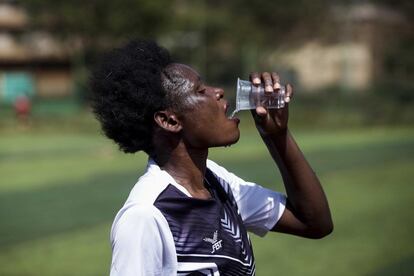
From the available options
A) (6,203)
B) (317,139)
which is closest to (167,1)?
(317,139)

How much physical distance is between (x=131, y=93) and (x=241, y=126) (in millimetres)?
21006

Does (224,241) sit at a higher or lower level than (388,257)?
higher

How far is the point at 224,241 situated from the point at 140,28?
37.6 meters

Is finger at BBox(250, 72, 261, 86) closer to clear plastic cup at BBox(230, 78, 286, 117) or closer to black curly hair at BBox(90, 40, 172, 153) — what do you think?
clear plastic cup at BBox(230, 78, 286, 117)

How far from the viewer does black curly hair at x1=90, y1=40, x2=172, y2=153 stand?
2.66 meters

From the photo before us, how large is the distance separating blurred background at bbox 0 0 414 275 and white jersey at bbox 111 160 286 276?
649 millimetres

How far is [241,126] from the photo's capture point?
23.6 meters

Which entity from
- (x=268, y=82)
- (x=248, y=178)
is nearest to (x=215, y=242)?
(x=268, y=82)

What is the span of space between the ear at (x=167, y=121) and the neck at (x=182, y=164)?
7cm

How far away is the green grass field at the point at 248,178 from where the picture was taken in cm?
758

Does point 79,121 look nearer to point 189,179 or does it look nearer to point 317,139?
point 317,139

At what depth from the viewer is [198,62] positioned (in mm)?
36156

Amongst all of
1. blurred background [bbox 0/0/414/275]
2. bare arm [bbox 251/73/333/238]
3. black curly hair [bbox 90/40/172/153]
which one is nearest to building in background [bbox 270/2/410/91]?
blurred background [bbox 0/0/414/275]

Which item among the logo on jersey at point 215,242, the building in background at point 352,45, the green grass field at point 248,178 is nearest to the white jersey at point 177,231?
the logo on jersey at point 215,242
